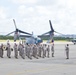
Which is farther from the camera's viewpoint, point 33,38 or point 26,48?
point 33,38

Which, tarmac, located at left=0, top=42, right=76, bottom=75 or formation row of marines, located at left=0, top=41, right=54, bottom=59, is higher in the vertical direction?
formation row of marines, located at left=0, top=41, right=54, bottom=59

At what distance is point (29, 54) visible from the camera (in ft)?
97.9

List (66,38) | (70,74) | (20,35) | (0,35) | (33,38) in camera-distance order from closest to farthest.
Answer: (70,74)
(33,38)
(20,35)
(0,35)
(66,38)

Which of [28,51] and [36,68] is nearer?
[36,68]

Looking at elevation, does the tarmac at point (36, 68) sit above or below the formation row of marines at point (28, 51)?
below

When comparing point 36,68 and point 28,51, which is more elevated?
point 28,51

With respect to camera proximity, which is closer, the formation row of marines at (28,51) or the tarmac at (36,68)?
the tarmac at (36,68)

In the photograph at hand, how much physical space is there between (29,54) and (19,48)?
1.29m

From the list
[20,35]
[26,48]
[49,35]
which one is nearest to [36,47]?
[26,48]

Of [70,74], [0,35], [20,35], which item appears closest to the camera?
[70,74]

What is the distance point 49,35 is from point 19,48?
177 ft

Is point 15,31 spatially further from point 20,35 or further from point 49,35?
point 49,35

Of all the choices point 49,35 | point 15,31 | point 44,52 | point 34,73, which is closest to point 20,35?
point 15,31

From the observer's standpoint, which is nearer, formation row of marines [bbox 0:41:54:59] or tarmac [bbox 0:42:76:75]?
tarmac [bbox 0:42:76:75]
